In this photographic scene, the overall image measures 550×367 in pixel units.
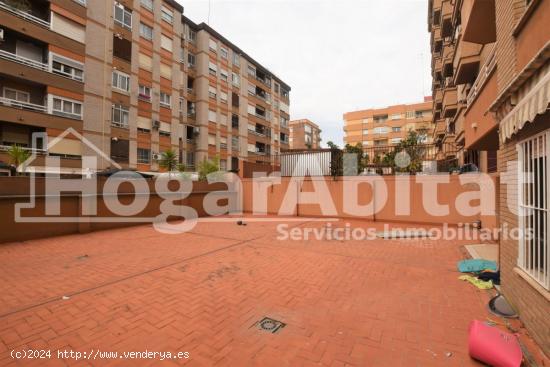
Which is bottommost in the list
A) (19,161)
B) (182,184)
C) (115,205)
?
(115,205)

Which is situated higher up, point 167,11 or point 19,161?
point 167,11

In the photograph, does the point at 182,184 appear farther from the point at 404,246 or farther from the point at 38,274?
the point at 404,246

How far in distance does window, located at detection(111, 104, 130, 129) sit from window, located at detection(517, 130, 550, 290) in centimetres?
2576

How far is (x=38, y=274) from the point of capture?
5348 millimetres

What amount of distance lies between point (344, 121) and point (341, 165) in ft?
197

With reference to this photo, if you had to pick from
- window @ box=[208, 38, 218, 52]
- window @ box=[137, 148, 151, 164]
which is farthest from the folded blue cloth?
window @ box=[208, 38, 218, 52]

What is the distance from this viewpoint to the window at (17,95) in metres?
17.3

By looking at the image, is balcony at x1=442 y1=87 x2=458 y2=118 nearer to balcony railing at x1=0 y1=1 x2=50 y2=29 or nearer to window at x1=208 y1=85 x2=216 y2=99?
window at x1=208 y1=85 x2=216 y2=99

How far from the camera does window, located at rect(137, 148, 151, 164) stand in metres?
24.8

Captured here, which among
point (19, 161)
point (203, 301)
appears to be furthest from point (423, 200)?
point (19, 161)

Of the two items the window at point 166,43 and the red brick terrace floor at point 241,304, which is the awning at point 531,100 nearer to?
the red brick terrace floor at point 241,304

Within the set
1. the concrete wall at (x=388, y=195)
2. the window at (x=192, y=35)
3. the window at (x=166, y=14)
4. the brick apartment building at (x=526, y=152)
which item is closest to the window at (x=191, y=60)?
the window at (x=192, y=35)

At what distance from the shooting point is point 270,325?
3.42 meters

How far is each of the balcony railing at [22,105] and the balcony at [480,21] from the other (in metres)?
23.7
